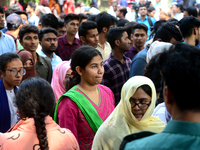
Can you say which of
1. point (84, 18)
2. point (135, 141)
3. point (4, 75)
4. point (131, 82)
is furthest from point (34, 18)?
point (135, 141)

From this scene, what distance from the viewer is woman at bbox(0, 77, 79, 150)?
1.93m

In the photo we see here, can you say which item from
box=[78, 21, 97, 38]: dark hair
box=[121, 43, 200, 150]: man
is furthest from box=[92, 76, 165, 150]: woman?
box=[78, 21, 97, 38]: dark hair

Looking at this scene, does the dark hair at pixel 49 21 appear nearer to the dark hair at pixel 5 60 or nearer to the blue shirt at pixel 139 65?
the blue shirt at pixel 139 65

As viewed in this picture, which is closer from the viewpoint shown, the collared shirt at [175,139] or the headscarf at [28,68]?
the collared shirt at [175,139]

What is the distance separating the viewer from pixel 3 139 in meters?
1.90

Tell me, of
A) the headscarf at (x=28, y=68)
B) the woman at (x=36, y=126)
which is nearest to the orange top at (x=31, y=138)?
the woman at (x=36, y=126)

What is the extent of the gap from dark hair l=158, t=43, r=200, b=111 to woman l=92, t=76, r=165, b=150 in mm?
1047

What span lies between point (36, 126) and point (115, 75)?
7.68ft

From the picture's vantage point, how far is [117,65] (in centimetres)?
429

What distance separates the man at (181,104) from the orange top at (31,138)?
2.88 ft

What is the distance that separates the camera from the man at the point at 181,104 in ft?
3.75

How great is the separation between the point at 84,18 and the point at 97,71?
554cm

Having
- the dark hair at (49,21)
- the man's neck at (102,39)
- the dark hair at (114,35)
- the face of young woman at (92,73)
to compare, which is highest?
the dark hair at (49,21)

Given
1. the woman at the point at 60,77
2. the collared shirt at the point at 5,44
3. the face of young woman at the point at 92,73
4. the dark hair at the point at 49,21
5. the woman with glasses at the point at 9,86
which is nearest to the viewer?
the face of young woman at the point at 92,73
